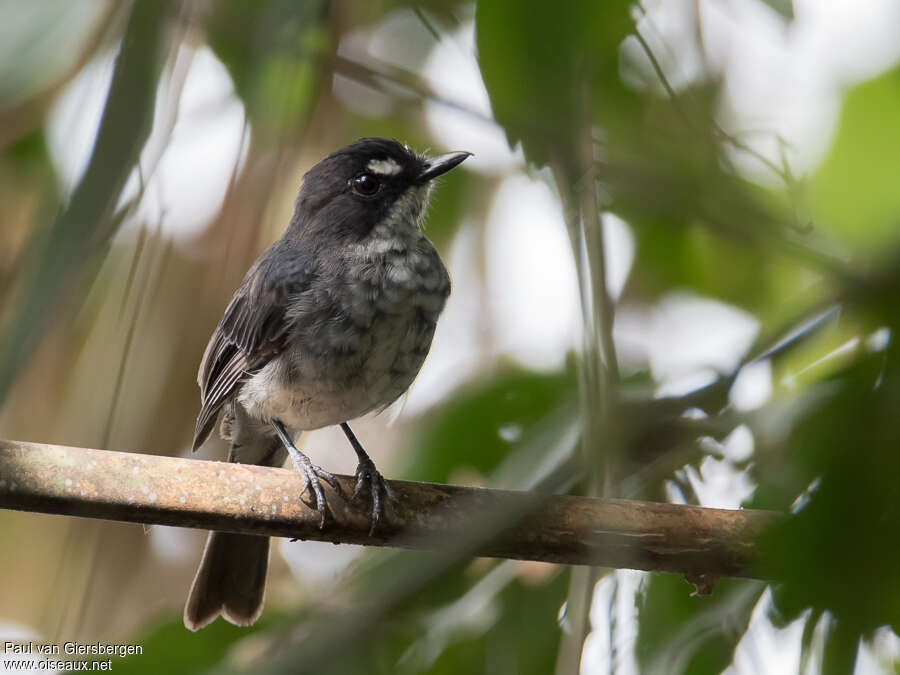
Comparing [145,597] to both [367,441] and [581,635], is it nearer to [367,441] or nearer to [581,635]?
[367,441]

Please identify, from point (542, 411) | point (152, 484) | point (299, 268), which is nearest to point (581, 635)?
point (152, 484)

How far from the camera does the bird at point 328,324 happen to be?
10.6 feet

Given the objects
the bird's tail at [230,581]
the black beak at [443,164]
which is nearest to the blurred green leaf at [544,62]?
the black beak at [443,164]

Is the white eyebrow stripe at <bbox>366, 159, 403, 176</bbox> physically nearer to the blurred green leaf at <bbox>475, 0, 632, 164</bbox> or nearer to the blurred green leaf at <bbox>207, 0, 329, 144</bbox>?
the blurred green leaf at <bbox>207, 0, 329, 144</bbox>

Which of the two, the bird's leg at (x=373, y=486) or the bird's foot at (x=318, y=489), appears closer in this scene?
the bird's foot at (x=318, y=489)

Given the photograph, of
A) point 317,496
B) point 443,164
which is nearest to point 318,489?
point 317,496

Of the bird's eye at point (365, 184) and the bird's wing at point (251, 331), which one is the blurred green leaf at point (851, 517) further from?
the bird's eye at point (365, 184)

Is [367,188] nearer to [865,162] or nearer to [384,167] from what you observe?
[384,167]

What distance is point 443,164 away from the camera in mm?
3299

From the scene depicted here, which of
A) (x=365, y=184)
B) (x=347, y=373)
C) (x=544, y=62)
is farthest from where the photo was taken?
(x=365, y=184)

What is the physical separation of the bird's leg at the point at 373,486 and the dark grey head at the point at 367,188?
0.82m

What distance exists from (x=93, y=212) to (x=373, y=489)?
2075 mm

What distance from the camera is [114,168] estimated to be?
0.77 metres

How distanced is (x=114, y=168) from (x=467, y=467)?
1.82 m
